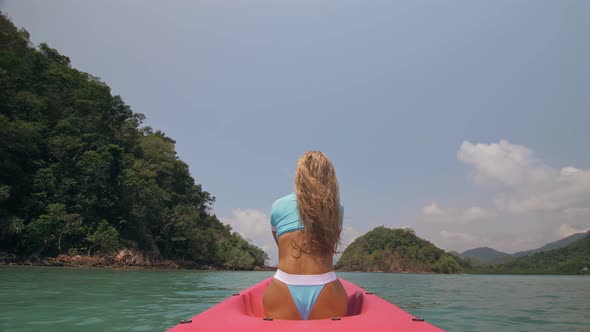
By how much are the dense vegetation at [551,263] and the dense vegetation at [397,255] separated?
40.9ft

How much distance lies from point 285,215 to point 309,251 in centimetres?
30

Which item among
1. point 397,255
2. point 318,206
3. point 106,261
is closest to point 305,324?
point 318,206

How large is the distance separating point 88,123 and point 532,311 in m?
35.5

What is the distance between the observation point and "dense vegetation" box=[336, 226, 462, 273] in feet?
376

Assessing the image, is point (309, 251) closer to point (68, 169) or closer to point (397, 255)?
point (68, 169)

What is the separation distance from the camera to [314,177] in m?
2.38

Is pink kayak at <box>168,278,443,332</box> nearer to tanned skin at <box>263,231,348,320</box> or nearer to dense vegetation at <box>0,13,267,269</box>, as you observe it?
tanned skin at <box>263,231,348,320</box>

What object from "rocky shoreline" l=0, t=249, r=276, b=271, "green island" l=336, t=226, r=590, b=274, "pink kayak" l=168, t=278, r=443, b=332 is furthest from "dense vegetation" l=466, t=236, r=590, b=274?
"pink kayak" l=168, t=278, r=443, b=332

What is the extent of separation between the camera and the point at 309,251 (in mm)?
2264

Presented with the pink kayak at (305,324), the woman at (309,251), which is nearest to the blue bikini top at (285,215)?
the woman at (309,251)

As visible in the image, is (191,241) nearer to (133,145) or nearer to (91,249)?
(133,145)

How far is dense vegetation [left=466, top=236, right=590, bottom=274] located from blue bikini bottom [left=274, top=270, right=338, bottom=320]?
110 m

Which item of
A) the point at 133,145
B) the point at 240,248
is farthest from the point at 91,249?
the point at 240,248

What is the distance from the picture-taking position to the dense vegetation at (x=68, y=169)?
84.3 feet
